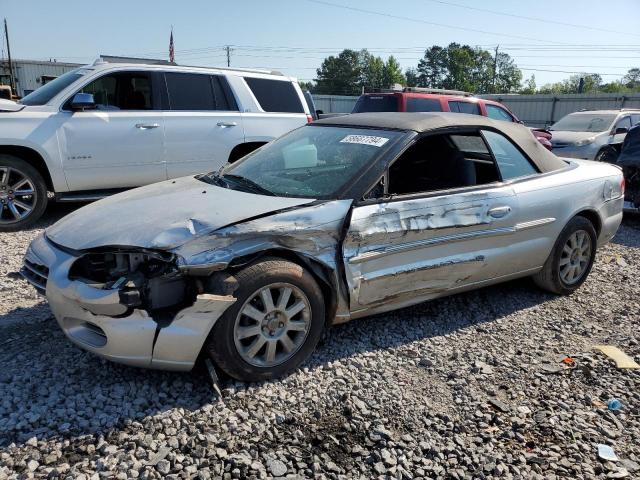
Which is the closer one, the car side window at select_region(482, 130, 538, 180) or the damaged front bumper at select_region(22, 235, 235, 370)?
the damaged front bumper at select_region(22, 235, 235, 370)

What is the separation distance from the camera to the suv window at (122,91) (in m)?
6.64

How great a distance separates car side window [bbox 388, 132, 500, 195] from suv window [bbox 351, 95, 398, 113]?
5777 millimetres

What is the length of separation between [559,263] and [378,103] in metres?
6.33

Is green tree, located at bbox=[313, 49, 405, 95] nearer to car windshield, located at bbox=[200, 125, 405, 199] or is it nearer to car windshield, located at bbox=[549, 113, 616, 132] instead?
car windshield, located at bbox=[549, 113, 616, 132]

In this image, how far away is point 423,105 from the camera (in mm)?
9992

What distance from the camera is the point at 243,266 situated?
117 inches

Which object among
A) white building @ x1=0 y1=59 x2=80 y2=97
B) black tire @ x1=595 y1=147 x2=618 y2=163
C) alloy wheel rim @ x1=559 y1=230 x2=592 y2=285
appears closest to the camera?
alloy wheel rim @ x1=559 y1=230 x2=592 y2=285

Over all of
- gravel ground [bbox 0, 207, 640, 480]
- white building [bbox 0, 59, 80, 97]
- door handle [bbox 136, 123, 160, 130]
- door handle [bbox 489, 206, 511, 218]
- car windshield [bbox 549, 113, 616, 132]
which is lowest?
gravel ground [bbox 0, 207, 640, 480]

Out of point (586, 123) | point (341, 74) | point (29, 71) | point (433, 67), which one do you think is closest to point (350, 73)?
point (341, 74)

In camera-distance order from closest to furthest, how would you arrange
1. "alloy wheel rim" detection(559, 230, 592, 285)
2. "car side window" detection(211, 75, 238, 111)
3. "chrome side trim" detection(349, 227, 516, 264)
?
"chrome side trim" detection(349, 227, 516, 264), "alloy wheel rim" detection(559, 230, 592, 285), "car side window" detection(211, 75, 238, 111)

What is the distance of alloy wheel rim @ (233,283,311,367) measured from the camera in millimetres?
2986

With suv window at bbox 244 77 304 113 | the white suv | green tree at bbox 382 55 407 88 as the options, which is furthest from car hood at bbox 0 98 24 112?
green tree at bbox 382 55 407 88

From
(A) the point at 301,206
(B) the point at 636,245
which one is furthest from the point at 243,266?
(B) the point at 636,245

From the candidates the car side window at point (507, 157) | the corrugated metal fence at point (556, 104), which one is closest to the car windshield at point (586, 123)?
the car side window at point (507, 157)
